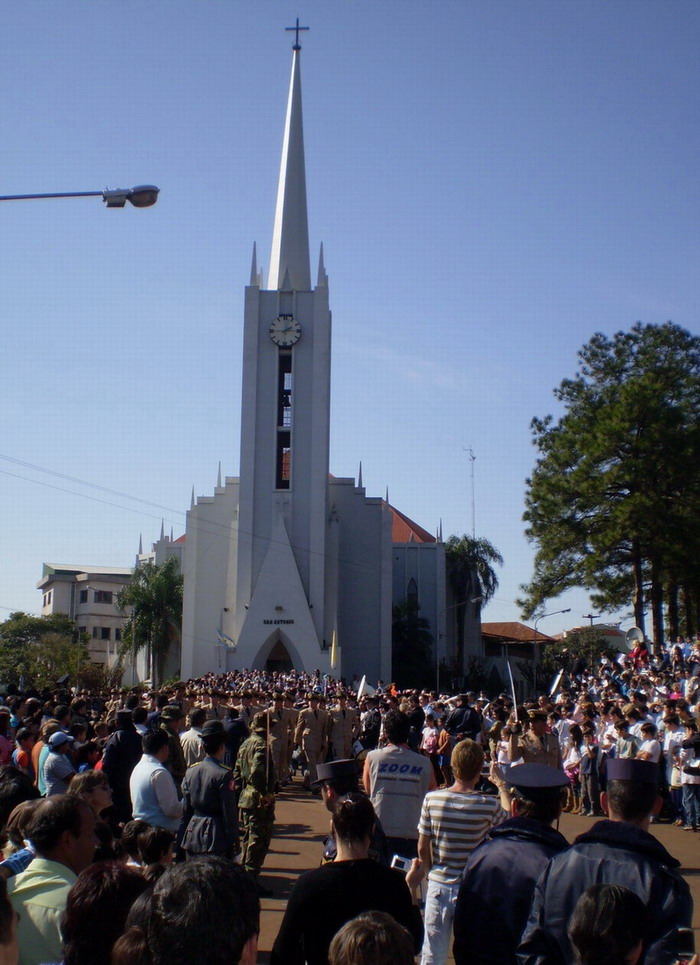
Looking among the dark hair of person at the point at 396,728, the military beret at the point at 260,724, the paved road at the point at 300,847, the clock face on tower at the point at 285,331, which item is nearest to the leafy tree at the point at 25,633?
the clock face on tower at the point at 285,331

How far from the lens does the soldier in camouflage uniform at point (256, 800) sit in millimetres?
10008

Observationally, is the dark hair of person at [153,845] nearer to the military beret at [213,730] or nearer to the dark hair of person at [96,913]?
the dark hair of person at [96,913]

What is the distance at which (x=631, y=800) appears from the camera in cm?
411

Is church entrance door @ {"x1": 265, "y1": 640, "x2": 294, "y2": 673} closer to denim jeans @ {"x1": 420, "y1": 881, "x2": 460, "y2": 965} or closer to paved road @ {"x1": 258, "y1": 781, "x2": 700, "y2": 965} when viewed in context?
paved road @ {"x1": 258, "y1": 781, "x2": 700, "y2": 965}

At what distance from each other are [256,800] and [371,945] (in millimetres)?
7429

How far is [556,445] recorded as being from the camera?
3719 cm

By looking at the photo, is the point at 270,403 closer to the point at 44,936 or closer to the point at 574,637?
the point at 574,637

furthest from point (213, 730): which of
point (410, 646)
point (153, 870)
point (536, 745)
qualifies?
point (410, 646)

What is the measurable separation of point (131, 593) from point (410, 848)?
4993 centimetres

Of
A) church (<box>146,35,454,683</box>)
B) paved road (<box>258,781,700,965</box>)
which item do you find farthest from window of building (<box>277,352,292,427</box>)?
paved road (<box>258,781,700,965</box>)

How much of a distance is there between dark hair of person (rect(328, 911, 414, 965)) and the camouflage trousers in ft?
24.0

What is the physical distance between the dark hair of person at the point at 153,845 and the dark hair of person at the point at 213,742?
2822mm

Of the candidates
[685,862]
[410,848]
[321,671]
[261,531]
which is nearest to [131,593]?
[261,531]

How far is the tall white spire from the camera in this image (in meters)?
54.7
